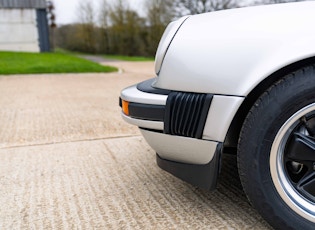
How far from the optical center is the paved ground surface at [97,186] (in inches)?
69.4

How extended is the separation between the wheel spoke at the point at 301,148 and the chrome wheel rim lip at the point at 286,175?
1.5 inches

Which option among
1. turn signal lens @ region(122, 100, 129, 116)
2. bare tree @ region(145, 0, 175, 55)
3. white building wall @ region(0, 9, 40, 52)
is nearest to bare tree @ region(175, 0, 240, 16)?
bare tree @ region(145, 0, 175, 55)

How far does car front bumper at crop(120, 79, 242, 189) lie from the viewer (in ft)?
4.99

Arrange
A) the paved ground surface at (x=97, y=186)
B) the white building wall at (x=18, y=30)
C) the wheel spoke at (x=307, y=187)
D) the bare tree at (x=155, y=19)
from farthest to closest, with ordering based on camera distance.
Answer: the bare tree at (x=155, y=19) → the white building wall at (x=18, y=30) → the paved ground surface at (x=97, y=186) → the wheel spoke at (x=307, y=187)

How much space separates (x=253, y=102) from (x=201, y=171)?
0.44 metres

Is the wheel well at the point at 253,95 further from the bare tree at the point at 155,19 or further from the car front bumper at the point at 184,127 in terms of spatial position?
the bare tree at the point at 155,19

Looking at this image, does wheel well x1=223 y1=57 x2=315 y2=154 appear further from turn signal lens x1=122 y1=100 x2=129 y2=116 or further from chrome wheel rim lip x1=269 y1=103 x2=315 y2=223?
turn signal lens x1=122 y1=100 x2=129 y2=116

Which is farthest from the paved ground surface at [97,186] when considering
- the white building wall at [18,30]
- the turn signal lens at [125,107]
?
the white building wall at [18,30]

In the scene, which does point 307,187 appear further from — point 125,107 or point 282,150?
point 125,107

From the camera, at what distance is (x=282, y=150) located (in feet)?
4.84

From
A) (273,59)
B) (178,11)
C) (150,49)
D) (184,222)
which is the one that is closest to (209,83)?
(273,59)

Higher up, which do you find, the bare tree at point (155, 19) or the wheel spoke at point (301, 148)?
the bare tree at point (155, 19)

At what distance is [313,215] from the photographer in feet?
4.80

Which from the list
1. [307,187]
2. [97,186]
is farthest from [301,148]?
[97,186]
